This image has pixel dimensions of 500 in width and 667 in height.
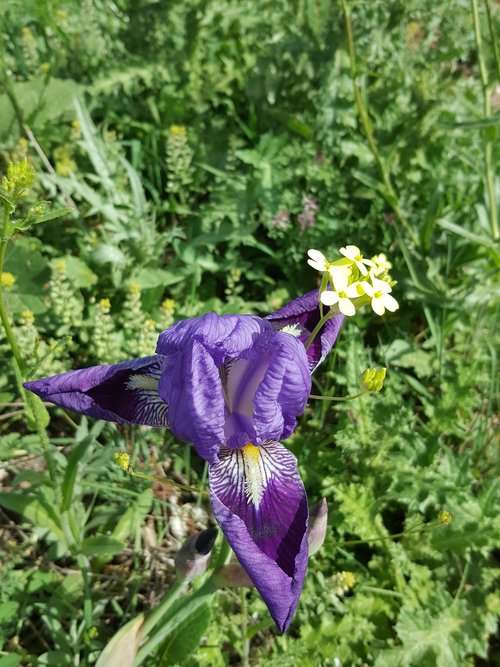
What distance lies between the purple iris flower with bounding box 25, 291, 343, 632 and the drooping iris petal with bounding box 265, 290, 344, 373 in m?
0.23

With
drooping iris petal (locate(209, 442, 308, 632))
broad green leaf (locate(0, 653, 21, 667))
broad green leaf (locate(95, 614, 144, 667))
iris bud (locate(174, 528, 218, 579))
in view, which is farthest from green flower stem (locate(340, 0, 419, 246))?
broad green leaf (locate(0, 653, 21, 667))

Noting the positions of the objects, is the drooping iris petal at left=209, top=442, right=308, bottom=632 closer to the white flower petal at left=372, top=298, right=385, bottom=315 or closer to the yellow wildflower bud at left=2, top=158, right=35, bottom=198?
the white flower petal at left=372, top=298, right=385, bottom=315

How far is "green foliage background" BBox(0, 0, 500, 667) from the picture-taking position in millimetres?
2381

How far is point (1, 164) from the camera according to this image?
3.70 meters

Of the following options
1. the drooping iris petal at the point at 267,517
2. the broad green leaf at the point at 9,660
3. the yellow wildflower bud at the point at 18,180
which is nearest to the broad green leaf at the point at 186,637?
the broad green leaf at the point at 9,660

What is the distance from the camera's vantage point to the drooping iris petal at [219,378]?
1398 millimetres

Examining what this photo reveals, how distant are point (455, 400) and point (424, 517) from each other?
0.56m

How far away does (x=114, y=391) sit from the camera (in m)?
1.72

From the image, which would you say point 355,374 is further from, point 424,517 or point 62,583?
point 62,583

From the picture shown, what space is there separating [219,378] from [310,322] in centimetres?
52

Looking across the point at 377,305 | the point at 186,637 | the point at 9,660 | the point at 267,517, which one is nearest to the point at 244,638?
the point at 186,637

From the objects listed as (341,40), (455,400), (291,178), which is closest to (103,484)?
(455,400)

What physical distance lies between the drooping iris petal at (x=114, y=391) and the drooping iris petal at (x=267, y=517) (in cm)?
28

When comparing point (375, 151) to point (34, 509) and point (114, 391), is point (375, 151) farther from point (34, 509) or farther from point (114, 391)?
point (34, 509)
